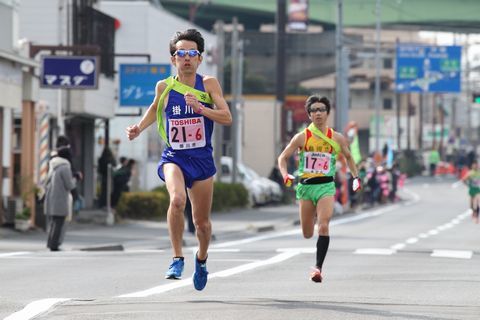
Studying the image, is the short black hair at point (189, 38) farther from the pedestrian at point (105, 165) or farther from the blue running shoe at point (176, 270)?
the pedestrian at point (105, 165)

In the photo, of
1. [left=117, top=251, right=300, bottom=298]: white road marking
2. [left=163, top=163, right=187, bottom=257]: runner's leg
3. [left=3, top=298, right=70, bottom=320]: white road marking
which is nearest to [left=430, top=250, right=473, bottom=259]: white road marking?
[left=117, top=251, right=300, bottom=298]: white road marking

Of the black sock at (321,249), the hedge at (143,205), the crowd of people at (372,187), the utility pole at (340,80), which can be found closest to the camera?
the black sock at (321,249)

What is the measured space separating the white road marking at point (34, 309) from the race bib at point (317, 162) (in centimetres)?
404

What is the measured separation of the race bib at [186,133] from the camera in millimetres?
12234

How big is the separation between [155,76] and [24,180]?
418 inches

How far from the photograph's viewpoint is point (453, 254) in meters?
22.1

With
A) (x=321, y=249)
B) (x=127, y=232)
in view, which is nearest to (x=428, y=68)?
(x=127, y=232)

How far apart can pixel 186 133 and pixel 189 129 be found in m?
0.04

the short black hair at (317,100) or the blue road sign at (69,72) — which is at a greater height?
the blue road sign at (69,72)

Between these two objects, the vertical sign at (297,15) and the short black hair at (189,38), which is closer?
the short black hair at (189,38)

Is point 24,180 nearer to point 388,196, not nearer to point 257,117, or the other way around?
point 388,196

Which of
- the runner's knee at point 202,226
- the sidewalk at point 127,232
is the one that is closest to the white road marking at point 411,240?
the sidewalk at point 127,232

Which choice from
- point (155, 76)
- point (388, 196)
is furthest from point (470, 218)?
point (388, 196)

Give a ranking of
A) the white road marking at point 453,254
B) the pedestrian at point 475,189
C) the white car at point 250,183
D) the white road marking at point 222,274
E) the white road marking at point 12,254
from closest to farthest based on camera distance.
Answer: the white road marking at point 222,274
the white road marking at point 12,254
the white road marking at point 453,254
the pedestrian at point 475,189
the white car at point 250,183
